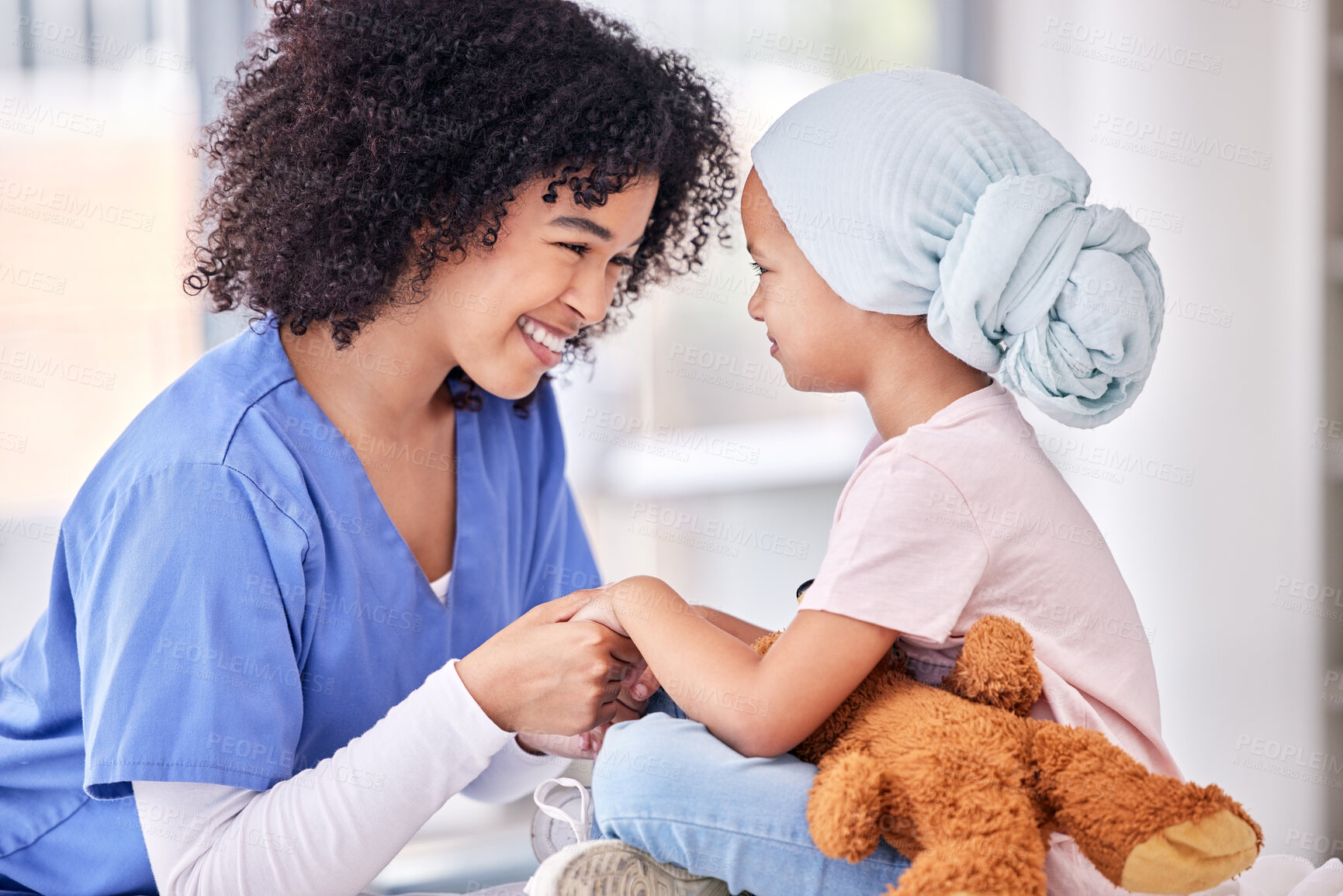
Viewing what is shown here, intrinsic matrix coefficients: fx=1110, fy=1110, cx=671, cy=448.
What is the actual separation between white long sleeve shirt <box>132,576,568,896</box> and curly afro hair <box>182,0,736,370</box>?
46 centimetres

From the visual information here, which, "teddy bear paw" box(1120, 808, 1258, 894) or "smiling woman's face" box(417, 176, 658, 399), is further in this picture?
"smiling woman's face" box(417, 176, 658, 399)

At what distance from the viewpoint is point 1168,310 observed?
6.08 ft

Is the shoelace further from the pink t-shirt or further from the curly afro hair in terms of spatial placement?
the curly afro hair

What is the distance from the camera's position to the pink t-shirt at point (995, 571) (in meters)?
0.88

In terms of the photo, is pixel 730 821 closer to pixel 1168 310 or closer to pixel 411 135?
pixel 411 135

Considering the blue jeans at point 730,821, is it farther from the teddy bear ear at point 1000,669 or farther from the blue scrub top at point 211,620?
the blue scrub top at point 211,620

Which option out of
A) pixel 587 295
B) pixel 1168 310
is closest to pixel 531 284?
pixel 587 295

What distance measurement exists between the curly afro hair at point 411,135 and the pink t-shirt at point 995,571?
46 cm

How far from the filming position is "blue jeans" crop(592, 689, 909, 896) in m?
0.84

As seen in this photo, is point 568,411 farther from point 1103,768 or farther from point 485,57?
point 1103,768

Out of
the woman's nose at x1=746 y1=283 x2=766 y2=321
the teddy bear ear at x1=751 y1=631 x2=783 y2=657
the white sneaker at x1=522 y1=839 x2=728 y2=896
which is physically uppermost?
the woman's nose at x1=746 y1=283 x2=766 y2=321

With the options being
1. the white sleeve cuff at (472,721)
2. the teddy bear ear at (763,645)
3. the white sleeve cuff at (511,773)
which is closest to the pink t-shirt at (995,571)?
the teddy bear ear at (763,645)

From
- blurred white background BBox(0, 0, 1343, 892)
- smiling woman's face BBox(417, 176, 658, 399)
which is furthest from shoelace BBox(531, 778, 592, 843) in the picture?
blurred white background BBox(0, 0, 1343, 892)

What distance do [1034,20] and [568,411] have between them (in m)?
1.25
